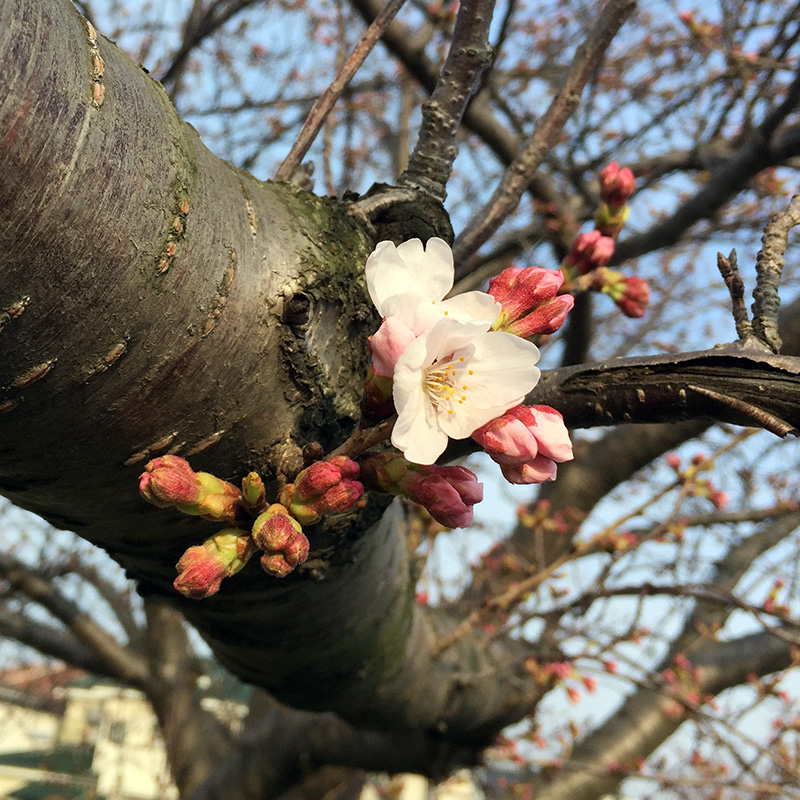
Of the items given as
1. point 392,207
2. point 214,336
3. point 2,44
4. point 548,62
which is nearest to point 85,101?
point 2,44

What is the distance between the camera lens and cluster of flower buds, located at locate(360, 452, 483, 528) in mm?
783

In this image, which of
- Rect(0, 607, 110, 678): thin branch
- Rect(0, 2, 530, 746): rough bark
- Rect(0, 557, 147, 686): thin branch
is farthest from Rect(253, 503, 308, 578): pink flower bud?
Rect(0, 607, 110, 678): thin branch

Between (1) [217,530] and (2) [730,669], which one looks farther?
(2) [730,669]

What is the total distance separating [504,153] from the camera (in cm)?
324

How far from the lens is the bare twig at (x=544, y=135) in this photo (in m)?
1.32

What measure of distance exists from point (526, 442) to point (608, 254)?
0.87 metres

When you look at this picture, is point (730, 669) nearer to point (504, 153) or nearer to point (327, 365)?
point (504, 153)

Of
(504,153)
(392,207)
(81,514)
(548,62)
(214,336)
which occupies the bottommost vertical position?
(81,514)

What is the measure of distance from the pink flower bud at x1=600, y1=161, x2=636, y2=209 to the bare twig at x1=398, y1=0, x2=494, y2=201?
18.6 inches

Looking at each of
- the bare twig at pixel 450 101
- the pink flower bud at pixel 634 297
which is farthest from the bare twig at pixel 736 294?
the pink flower bud at pixel 634 297

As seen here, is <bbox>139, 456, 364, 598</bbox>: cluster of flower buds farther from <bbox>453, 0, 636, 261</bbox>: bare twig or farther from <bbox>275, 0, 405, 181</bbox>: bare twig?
<bbox>453, 0, 636, 261</bbox>: bare twig

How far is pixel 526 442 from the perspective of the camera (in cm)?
73

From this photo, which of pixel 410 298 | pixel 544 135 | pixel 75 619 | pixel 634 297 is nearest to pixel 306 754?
pixel 75 619

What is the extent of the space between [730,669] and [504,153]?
2.91 meters
